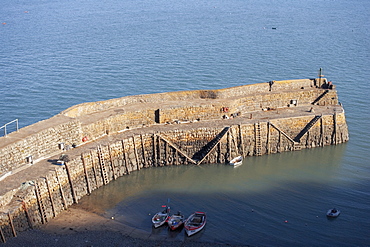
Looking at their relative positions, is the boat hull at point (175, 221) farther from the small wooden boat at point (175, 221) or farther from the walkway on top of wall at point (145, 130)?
the walkway on top of wall at point (145, 130)

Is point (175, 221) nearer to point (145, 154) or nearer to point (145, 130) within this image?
point (145, 154)

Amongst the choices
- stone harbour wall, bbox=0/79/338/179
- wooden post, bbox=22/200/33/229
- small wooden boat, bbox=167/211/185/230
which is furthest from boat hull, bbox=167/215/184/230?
stone harbour wall, bbox=0/79/338/179

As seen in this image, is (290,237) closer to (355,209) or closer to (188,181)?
(355,209)

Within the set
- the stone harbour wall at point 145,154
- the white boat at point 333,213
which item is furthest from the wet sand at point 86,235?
the white boat at point 333,213

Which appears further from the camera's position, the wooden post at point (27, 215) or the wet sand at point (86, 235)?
the wooden post at point (27, 215)

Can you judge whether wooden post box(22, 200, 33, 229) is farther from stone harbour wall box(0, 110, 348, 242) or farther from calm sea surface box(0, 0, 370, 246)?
calm sea surface box(0, 0, 370, 246)

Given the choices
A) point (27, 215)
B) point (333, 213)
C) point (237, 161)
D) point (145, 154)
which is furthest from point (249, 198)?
point (27, 215)

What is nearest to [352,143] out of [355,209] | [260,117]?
[260,117]
